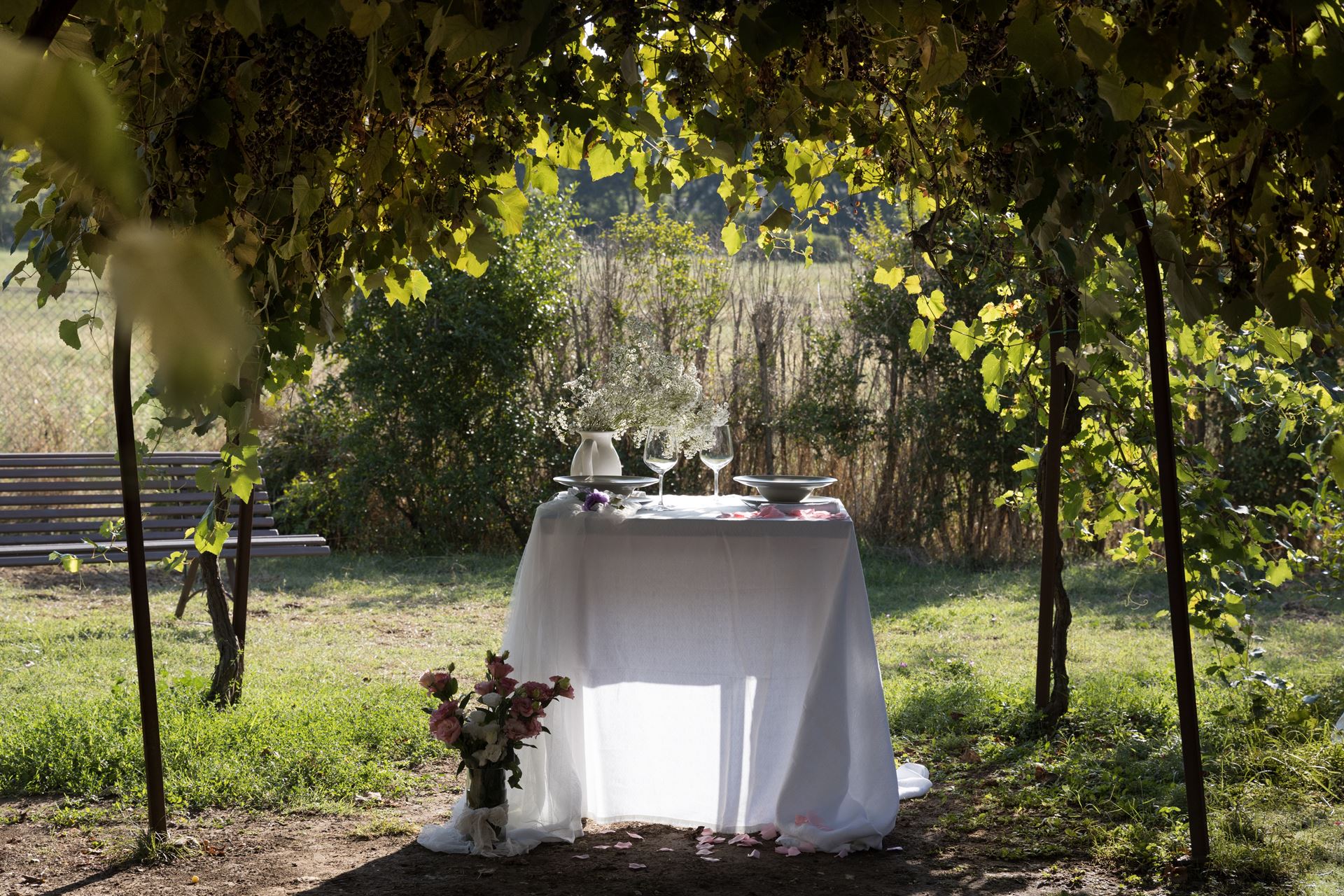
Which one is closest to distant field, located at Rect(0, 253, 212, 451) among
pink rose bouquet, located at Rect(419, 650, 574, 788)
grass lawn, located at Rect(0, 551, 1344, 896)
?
grass lawn, located at Rect(0, 551, 1344, 896)

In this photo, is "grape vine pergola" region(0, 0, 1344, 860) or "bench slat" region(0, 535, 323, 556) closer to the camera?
"grape vine pergola" region(0, 0, 1344, 860)

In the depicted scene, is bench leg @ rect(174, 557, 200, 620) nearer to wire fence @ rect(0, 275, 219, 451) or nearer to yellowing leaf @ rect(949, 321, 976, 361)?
wire fence @ rect(0, 275, 219, 451)

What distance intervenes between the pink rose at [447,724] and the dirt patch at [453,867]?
0.99 feet

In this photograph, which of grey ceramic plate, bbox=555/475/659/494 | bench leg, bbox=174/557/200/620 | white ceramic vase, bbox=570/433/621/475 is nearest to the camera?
grey ceramic plate, bbox=555/475/659/494

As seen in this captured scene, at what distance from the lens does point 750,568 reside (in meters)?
2.89

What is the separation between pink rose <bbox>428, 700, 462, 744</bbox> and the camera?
2799 millimetres

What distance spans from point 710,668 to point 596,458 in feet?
2.26

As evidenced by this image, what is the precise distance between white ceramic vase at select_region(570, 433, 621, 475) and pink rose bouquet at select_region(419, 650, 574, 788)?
62 cm

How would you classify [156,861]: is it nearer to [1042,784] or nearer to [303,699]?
[303,699]

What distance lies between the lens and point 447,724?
2.81m

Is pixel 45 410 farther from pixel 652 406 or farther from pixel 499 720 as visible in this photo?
pixel 499 720

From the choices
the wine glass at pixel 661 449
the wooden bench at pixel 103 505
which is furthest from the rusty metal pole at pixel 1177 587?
the wooden bench at pixel 103 505

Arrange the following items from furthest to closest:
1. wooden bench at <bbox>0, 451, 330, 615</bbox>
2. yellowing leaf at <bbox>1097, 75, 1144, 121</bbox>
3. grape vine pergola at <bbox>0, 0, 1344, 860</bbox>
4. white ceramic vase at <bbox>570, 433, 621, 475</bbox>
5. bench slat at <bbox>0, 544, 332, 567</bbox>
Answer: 1. wooden bench at <bbox>0, 451, 330, 615</bbox>
2. bench slat at <bbox>0, 544, 332, 567</bbox>
3. white ceramic vase at <bbox>570, 433, 621, 475</bbox>
4. yellowing leaf at <bbox>1097, 75, 1144, 121</bbox>
5. grape vine pergola at <bbox>0, 0, 1344, 860</bbox>

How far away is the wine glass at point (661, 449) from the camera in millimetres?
3258
